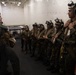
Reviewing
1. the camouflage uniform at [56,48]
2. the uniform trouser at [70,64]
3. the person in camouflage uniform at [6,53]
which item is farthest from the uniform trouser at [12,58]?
the camouflage uniform at [56,48]

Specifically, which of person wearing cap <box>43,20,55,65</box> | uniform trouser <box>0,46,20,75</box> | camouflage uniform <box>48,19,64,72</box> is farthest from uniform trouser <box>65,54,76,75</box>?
person wearing cap <box>43,20,55,65</box>

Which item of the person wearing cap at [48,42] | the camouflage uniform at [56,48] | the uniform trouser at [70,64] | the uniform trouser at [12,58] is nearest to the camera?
the uniform trouser at [70,64]

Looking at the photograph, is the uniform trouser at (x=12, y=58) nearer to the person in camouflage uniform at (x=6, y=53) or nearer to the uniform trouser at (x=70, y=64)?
the person in camouflage uniform at (x=6, y=53)

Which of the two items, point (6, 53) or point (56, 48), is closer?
point (6, 53)

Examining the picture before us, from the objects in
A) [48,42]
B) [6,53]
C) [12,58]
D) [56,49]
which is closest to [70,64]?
[56,49]

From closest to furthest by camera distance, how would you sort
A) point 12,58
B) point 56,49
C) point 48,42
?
point 12,58 < point 56,49 < point 48,42

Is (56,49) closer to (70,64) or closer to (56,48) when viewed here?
(56,48)

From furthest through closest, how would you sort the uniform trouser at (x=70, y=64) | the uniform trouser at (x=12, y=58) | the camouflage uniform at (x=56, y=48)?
the camouflage uniform at (x=56, y=48), the uniform trouser at (x=12, y=58), the uniform trouser at (x=70, y=64)

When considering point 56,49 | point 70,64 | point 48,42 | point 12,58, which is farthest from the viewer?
point 48,42

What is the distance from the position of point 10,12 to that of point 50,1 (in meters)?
6.37

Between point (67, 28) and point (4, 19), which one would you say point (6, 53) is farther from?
point (4, 19)

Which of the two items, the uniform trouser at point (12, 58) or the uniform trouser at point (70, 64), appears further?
the uniform trouser at point (12, 58)

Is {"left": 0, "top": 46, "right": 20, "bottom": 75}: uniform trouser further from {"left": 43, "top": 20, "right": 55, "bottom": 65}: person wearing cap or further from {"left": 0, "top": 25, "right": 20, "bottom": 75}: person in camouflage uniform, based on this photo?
{"left": 43, "top": 20, "right": 55, "bottom": 65}: person wearing cap

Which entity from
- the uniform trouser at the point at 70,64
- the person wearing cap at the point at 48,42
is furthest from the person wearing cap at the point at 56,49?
the uniform trouser at the point at 70,64
